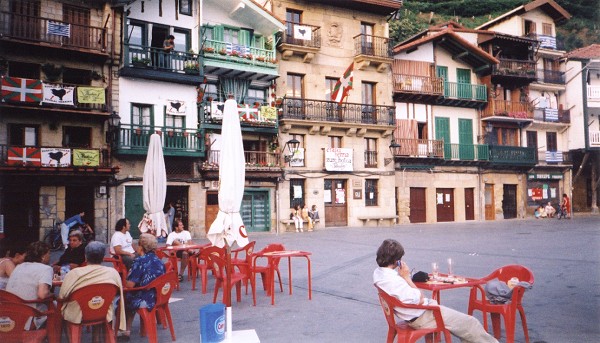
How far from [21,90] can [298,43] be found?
46.2 feet

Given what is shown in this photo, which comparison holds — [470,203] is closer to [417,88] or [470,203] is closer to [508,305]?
[417,88]

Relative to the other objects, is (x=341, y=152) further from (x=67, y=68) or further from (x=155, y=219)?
(x=155, y=219)

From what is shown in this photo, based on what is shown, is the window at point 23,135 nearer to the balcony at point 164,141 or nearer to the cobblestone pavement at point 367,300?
the balcony at point 164,141

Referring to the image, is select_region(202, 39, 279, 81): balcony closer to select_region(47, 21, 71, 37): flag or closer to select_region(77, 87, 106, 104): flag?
select_region(77, 87, 106, 104): flag

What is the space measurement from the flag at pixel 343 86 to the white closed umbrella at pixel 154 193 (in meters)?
14.3

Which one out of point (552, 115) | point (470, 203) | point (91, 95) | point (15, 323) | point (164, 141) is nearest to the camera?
point (15, 323)

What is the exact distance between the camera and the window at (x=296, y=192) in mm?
25500

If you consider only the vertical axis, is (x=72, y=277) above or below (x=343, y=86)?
below

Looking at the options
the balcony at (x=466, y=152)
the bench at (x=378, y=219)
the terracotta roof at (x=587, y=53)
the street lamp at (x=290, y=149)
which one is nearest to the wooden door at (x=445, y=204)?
the balcony at (x=466, y=152)

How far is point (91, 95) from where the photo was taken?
1912cm

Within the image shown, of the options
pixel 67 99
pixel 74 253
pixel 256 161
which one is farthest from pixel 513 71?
pixel 74 253

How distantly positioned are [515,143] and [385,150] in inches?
481

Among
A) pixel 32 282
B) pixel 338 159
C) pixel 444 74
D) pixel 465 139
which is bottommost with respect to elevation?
pixel 32 282

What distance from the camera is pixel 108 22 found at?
67.7 ft
